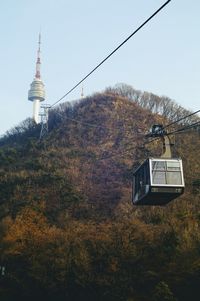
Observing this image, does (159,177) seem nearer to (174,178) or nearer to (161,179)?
(161,179)

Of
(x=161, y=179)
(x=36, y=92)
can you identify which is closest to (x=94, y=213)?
(x=161, y=179)

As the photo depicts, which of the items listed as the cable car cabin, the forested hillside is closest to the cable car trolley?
the cable car cabin

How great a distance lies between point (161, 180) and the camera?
19.5 m

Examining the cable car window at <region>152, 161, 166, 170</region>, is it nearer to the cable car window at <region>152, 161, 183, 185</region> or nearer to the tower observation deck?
Result: the cable car window at <region>152, 161, 183, 185</region>

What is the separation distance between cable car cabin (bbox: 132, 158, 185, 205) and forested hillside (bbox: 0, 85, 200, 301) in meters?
2.61

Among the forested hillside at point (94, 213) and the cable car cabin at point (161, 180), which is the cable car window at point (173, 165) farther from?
the forested hillside at point (94, 213)

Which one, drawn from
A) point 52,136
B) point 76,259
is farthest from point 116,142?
point 76,259

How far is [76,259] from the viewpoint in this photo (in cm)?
3797

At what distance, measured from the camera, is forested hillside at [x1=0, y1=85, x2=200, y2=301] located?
3603cm

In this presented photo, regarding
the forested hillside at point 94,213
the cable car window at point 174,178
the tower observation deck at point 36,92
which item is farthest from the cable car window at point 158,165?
the tower observation deck at point 36,92

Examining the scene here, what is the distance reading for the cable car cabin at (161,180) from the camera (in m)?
19.4

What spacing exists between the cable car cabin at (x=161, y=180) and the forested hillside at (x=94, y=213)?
2606 millimetres

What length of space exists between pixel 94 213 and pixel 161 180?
126 feet

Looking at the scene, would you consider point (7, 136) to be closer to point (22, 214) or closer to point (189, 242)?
point (22, 214)
